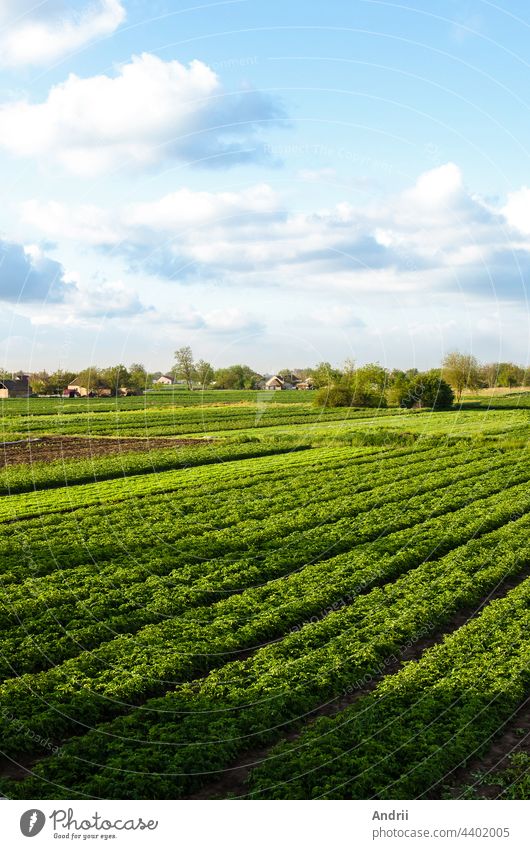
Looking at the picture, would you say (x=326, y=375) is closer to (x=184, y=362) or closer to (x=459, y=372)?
(x=459, y=372)

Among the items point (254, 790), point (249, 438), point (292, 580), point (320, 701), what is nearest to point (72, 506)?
point (292, 580)

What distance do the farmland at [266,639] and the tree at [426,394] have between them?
50318 mm

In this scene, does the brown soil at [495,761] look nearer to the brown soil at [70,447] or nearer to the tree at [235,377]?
the brown soil at [70,447]

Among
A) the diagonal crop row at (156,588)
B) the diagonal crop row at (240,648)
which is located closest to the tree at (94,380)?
the diagonal crop row at (156,588)

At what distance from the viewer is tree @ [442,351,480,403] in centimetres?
10594

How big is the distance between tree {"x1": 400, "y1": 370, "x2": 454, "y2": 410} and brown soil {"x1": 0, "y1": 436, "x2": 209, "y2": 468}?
35097mm

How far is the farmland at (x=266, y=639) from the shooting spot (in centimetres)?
1212

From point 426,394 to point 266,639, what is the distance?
74539 mm

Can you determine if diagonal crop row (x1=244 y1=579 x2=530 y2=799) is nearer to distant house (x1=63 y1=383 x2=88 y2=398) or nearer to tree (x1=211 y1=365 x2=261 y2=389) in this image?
A: tree (x1=211 y1=365 x2=261 y2=389)

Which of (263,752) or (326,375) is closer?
(263,752)

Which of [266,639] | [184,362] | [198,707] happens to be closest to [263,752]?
A: [198,707]

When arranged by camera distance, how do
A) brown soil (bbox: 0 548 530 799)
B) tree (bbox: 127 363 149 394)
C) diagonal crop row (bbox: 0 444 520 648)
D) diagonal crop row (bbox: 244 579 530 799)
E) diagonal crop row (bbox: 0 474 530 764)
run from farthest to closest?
tree (bbox: 127 363 149 394), diagonal crop row (bbox: 0 444 520 648), diagonal crop row (bbox: 0 474 530 764), brown soil (bbox: 0 548 530 799), diagonal crop row (bbox: 244 579 530 799)

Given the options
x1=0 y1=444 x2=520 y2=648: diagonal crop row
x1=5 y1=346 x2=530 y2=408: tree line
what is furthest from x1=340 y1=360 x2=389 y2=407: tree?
x1=0 y1=444 x2=520 y2=648: diagonal crop row

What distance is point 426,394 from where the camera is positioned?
89.6 metres
